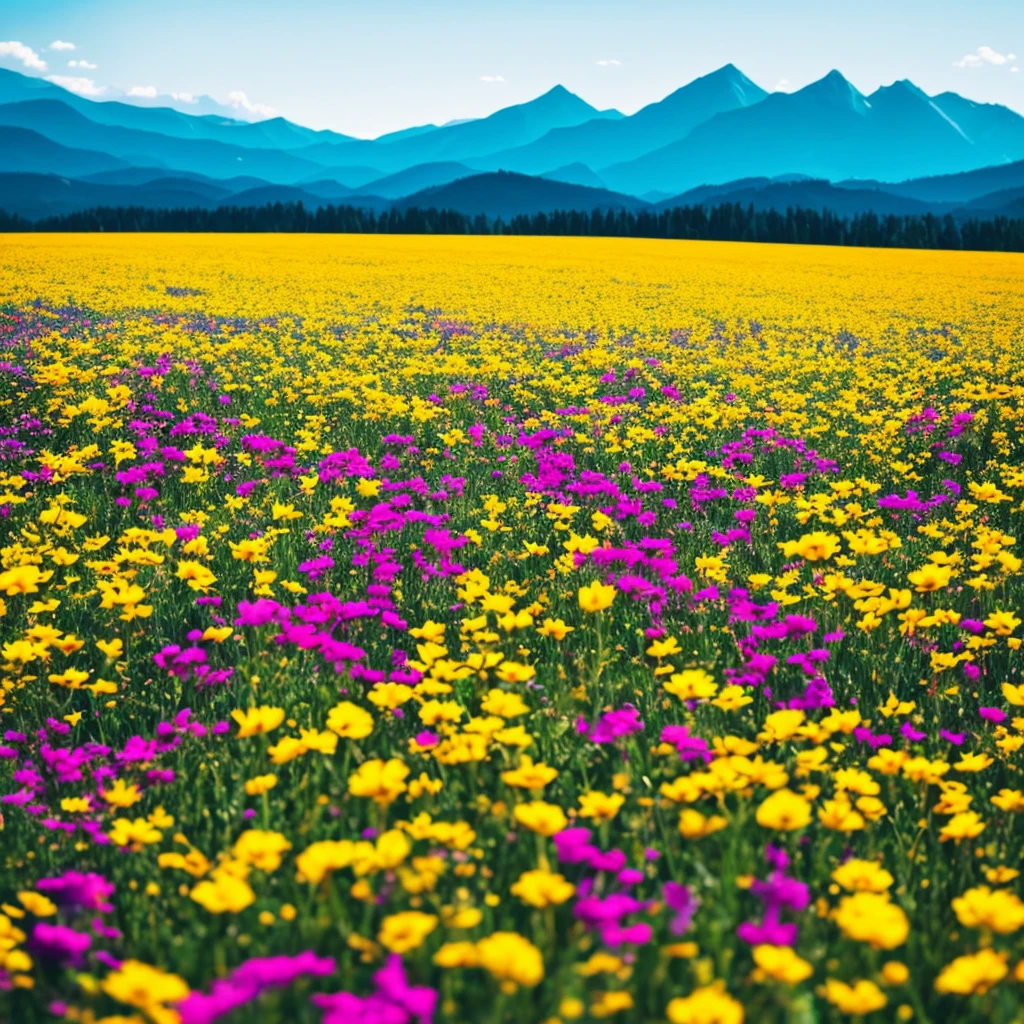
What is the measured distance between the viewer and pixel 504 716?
247 cm

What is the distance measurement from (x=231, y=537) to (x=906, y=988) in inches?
170

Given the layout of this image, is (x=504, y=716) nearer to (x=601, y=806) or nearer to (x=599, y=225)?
(x=601, y=806)

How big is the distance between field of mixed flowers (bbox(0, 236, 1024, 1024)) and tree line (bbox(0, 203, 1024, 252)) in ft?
225

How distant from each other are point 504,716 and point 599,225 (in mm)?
78225

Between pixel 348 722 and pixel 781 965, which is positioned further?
pixel 348 722

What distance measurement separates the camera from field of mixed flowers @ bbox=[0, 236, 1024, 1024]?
1727 millimetres

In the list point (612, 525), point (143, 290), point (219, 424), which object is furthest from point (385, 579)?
point (143, 290)

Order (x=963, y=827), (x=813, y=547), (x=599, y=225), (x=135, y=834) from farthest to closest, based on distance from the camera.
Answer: (x=599, y=225) < (x=813, y=547) < (x=963, y=827) < (x=135, y=834)

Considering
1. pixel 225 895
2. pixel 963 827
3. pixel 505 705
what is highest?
pixel 505 705

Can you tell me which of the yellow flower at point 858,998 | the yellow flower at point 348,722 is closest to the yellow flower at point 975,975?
the yellow flower at point 858,998

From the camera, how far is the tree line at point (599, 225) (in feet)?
232

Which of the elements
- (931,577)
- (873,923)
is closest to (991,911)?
(873,923)

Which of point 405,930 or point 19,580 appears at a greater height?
point 19,580

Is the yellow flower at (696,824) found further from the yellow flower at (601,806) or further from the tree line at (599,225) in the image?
the tree line at (599,225)
